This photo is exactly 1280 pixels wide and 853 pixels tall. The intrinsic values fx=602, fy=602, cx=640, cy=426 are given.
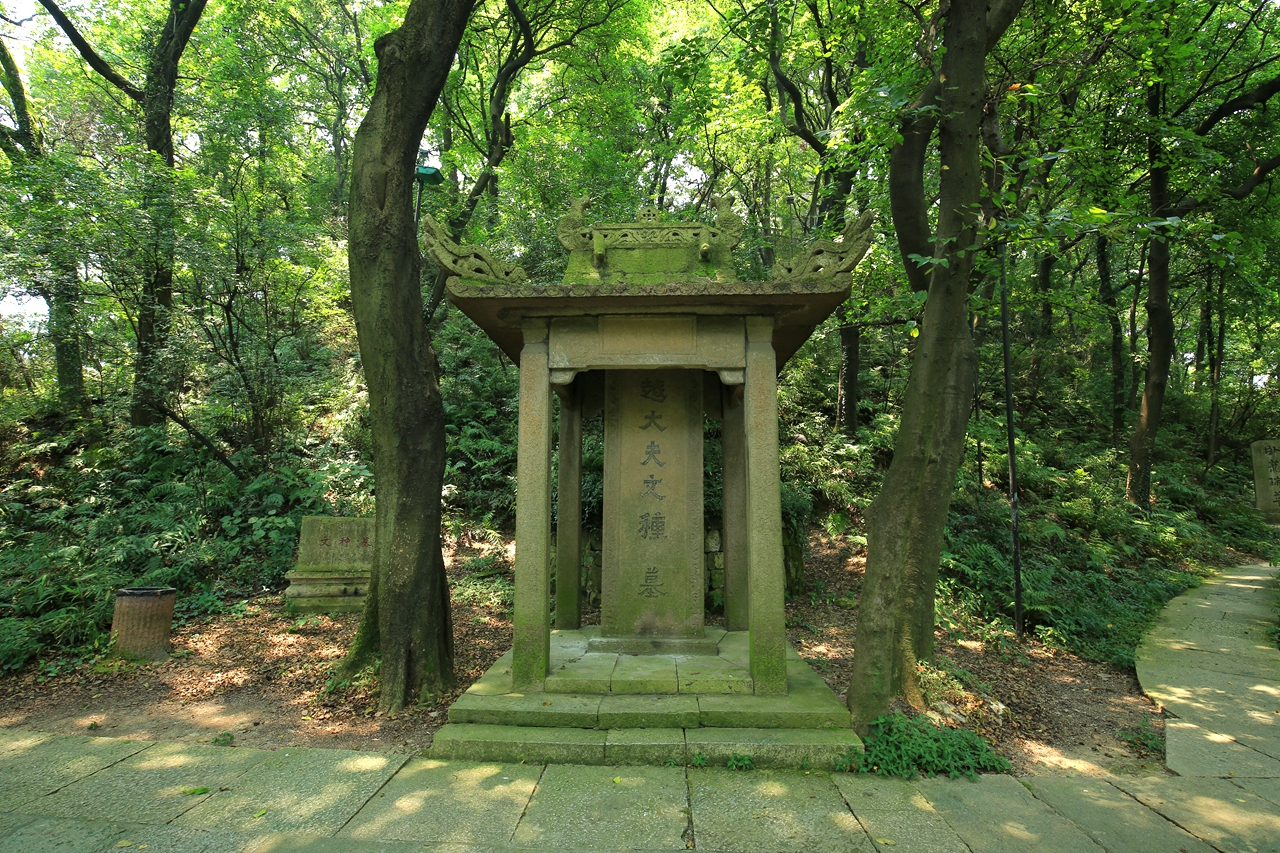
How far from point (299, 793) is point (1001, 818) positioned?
4.13 m

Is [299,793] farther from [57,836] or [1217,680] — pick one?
[1217,680]

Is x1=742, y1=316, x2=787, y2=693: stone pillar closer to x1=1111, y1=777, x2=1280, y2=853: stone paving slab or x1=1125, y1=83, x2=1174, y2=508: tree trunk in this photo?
x1=1111, y1=777, x2=1280, y2=853: stone paving slab

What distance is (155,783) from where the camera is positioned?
12.3ft

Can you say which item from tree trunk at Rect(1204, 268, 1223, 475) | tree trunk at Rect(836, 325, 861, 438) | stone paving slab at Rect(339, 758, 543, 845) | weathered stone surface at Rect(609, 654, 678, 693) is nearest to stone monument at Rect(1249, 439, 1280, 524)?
tree trunk at Rect(836, 325, 861, 438)

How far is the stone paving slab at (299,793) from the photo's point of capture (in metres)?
3.33

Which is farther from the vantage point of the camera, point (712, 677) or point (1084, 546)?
point (1084, 546)

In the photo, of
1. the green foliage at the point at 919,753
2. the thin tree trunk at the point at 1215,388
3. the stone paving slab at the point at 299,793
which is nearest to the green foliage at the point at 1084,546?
the thin tree trunk at the point at 1215,388

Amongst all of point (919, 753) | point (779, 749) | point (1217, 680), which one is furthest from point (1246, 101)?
point (779, 749)

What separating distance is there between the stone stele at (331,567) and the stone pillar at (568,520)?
2.74m

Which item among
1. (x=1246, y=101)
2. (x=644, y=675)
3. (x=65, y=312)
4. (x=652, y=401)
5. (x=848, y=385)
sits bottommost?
(x=644, y=675)

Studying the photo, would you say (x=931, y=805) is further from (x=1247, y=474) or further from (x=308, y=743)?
(x=1247, y=474)

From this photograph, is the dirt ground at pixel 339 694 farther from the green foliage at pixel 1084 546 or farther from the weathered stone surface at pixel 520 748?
the green foliage at pixel 1084 546

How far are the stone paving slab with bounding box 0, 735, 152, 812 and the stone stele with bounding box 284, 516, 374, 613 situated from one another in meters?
3.07

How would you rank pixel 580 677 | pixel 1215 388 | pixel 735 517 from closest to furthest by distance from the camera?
pixel 580 677, pixel 735 517, pixel 1215 388
